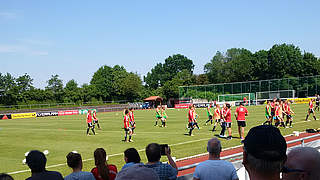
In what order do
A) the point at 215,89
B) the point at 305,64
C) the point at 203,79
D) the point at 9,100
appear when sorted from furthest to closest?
the point at 203,79, the point at 305,64, the point at 9,100, the point at 215,89

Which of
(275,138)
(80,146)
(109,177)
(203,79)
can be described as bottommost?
(80,146)

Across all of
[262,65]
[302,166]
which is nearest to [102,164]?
[302,166]

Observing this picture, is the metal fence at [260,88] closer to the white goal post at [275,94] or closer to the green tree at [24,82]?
the white goal post at [275,94]

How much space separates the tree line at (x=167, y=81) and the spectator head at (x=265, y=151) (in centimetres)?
8531

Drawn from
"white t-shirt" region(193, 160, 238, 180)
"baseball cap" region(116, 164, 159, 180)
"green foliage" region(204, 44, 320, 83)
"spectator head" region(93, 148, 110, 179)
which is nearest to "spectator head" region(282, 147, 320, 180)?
"baseball cap" region(116, 164, 159, 180)

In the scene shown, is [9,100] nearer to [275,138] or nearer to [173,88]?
[173,88]

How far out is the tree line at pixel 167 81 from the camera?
296 feet

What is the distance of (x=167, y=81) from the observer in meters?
104

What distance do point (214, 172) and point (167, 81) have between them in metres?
99.5

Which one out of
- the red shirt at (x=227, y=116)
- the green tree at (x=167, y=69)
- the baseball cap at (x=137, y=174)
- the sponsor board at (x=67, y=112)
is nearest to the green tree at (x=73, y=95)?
the sponsor board at (x=67, y=112)

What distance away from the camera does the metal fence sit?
63.4m

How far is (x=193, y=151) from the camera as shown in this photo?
1465 cm

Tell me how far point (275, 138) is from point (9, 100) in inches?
3681

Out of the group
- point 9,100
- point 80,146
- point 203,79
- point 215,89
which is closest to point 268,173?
point 80,146
